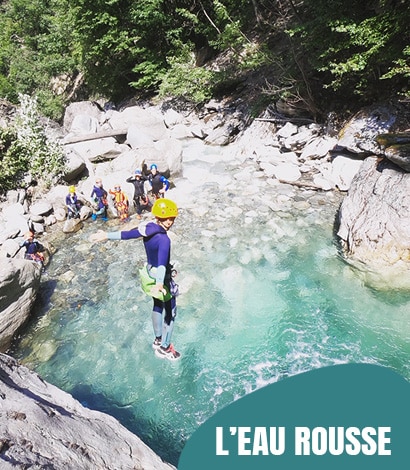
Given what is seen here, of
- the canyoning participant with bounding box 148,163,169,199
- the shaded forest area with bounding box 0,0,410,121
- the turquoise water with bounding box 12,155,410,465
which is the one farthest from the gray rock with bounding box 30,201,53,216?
the shaded forest area with bounding box 0,0,410,121

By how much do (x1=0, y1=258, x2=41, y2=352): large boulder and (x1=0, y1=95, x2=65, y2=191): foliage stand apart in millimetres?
6380

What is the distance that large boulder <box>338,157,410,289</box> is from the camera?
7.09 m

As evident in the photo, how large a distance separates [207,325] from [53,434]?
14.1 ft

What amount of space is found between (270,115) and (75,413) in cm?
1480

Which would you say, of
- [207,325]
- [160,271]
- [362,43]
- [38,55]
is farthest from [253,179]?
[38,55]

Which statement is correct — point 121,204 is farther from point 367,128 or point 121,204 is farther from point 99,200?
point 367,128

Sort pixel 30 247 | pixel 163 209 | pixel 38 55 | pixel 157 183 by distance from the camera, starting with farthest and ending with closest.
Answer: pixel 38 55
pixel 157 183
pixel 30 247
pixel 163 209

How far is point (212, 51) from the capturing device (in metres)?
22.2

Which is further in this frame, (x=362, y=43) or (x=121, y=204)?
(x=121, y=204)

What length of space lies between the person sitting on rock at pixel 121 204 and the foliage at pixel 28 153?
328cm

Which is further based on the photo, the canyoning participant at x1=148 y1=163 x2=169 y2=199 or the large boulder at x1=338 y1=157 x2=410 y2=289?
the canyoning participant at x1=148 y1=163 x2=169 y2=199

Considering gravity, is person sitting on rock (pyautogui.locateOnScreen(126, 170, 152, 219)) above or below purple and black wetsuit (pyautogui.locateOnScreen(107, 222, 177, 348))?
below

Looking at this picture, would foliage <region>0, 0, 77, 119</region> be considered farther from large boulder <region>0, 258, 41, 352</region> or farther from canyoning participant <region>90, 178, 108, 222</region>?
large boulder <region>0, 258, 41, 352</region>

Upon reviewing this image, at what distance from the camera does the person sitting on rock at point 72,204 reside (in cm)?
1070
